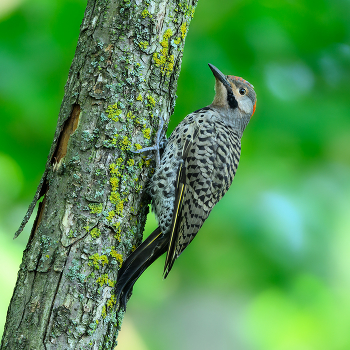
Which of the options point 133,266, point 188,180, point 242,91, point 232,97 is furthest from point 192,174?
point 242,91

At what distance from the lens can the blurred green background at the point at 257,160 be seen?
3656 millimetres

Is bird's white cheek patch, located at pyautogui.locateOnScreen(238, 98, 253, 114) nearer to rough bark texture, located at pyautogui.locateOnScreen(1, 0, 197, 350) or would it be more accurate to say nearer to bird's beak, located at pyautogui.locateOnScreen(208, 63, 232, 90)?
bird's beak, located at pyautogui.locateOnScreen(208, 63, 232, 90)

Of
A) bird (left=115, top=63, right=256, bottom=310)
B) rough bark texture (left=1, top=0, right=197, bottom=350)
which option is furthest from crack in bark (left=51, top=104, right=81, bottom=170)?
bird (left=115, top=63, right=256, bottom=310)

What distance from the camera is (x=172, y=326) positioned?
4.09 meters

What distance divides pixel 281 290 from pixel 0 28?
3.61 metres

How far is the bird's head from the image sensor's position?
3.38 metres

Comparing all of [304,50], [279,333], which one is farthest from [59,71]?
[279,333]

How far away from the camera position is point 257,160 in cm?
405

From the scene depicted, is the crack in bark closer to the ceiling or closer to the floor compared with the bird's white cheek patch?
closer to the floor

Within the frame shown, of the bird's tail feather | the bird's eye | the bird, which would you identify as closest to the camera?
the bird's tail feather

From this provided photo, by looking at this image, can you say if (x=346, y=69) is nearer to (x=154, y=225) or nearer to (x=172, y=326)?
(x=154, y=225)

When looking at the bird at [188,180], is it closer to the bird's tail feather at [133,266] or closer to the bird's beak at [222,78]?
the bird's tail feather at [133,266]

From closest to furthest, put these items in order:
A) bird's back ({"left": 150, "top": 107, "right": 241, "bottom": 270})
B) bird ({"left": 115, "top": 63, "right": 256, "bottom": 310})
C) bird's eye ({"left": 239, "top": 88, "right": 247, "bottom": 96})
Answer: bird ({"left": 115, "top": 63, "right": 256, "bottom": 310}) < bird's back ({"left": 150, "top": 107, "right": 241, "bottom": 270}) < bird's eye ({"left": 239, "top": 88, "right": 247, "bottom": 96})

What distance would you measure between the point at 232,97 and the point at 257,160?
36.2 inches
